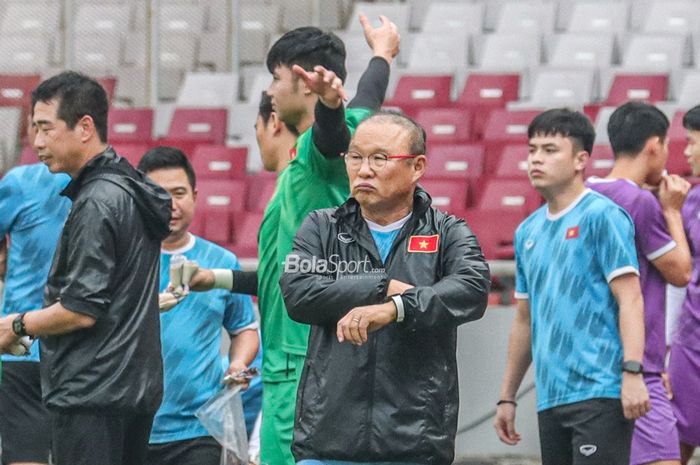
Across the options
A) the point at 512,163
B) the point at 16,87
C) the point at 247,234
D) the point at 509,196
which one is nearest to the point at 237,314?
the point at 247,234

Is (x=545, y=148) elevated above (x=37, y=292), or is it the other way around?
(x=545, y=148)

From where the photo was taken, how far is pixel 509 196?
10.9 metres

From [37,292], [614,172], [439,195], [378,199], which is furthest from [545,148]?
[439,195]

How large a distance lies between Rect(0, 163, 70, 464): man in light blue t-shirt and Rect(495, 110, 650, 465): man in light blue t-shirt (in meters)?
1.94

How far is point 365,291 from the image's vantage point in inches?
164

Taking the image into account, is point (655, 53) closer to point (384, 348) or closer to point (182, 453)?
point (182, 453)

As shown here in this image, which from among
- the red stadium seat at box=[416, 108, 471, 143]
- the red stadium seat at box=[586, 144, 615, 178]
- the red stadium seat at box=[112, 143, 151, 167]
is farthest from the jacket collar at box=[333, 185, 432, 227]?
the red stadium seat at box=[416, 108, 471, 143]

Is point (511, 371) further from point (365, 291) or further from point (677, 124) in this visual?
point (677, 124)

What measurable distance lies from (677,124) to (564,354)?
652cm

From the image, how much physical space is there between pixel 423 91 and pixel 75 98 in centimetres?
867

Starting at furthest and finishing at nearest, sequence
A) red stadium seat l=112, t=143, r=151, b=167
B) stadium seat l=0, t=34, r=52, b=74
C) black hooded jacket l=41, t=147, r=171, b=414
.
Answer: stadium seat l=0, t=34, r=52, b=74
red stadium seat l=112, t=143, r=151, b=167
black hooded jacket l=41, t=147, r=171, b=414

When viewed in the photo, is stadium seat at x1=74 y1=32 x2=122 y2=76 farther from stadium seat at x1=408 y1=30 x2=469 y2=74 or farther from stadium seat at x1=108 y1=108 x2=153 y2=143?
stadium seat at x1=408 y1=30 x2=469 y2=74

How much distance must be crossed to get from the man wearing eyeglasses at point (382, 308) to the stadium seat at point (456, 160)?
24.2ft

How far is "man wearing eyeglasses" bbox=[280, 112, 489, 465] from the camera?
13.7 feet
